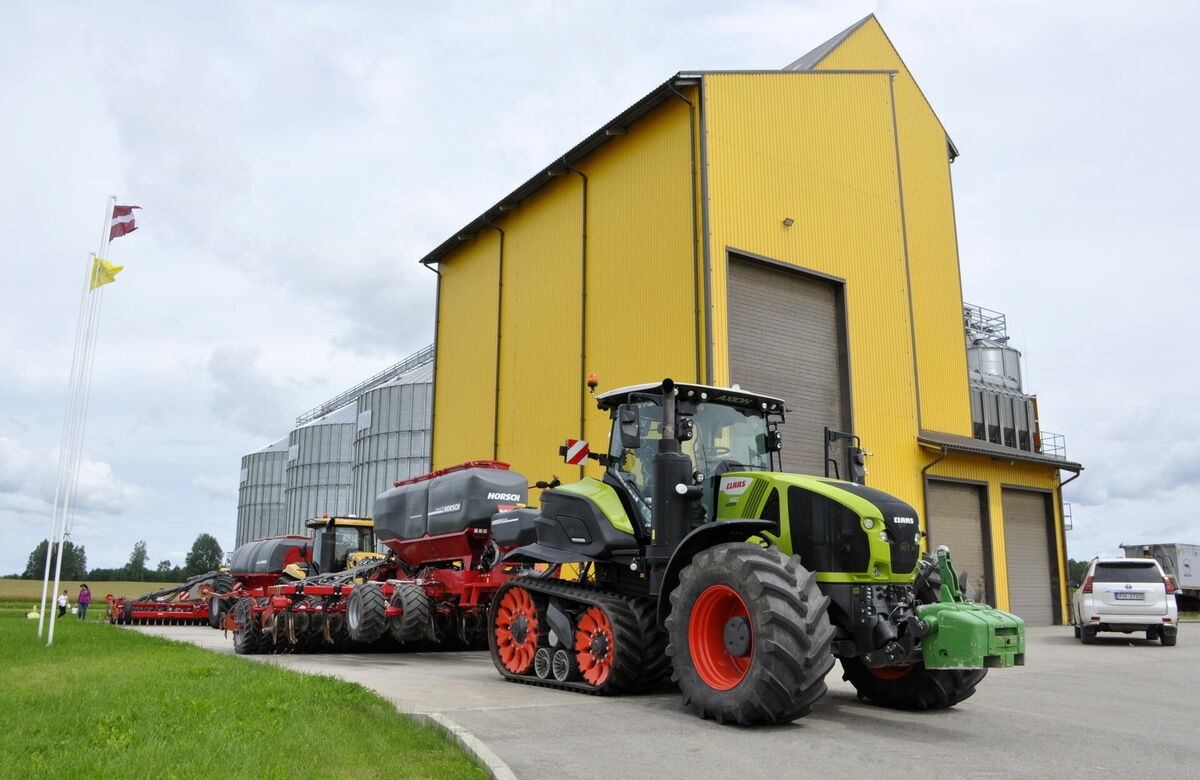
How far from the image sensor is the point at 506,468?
648 inches

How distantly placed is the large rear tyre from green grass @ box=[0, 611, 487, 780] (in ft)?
12.3

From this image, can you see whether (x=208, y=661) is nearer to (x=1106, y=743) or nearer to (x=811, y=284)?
(x=1106, y=743)

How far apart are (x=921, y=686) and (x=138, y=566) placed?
463 feet

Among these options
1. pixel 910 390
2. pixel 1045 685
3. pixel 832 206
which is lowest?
pixel 1045 685

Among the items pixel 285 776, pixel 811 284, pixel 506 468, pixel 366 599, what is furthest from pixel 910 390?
pixel 285 776

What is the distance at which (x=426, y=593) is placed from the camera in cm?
1538

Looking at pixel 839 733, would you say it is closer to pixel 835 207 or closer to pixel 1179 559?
pixel 835 207

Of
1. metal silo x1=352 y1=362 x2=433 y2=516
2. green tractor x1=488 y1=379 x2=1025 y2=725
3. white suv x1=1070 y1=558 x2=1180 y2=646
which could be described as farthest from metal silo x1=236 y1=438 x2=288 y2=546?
green tractor x1=488 y1=379 x2=1025 y2=725

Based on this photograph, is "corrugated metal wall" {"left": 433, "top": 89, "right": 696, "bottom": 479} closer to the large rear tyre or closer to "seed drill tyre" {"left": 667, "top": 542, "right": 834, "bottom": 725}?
the large rear tyre

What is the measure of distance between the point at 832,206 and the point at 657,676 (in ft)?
57.0

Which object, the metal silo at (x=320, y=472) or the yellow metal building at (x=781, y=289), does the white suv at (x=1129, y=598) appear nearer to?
the yellow metal building at (x=781, y=289)

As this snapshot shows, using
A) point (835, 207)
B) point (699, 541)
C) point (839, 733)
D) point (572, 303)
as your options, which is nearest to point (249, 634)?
point (699, 541)

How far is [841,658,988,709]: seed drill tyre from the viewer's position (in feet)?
28.8

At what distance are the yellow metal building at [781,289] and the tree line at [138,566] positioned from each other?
305 ft
